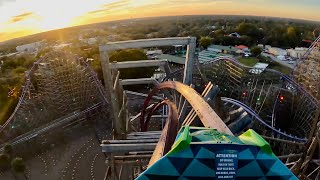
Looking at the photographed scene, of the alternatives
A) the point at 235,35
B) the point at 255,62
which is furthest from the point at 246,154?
the point at 235,35

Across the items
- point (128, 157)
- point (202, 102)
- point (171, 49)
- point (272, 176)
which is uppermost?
point (272, 176)

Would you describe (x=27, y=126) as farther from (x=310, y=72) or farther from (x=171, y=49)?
(x=171, y=49)

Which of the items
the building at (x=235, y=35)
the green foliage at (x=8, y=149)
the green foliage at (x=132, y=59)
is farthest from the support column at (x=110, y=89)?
the building at (x=235, y=35)

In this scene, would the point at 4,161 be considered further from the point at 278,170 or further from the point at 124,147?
the point at 278,170

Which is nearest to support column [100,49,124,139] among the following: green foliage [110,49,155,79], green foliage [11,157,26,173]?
green foliage [11,157,26,173]

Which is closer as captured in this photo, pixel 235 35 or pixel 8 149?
pixel 8 149

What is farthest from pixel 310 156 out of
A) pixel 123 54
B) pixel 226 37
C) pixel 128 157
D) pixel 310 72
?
pixel 226 37
